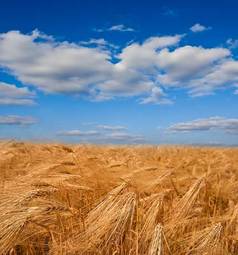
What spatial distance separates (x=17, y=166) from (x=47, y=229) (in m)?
2.80

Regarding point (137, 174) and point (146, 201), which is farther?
point (137, 174)

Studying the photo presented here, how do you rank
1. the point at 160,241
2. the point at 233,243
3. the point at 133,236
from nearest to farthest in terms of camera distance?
the point at 160,241
the point at 133,236
the point at 233,243

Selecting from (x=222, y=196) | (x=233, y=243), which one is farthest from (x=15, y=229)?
(x=222, y=196)

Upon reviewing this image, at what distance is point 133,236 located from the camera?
→ 3373 millimetres

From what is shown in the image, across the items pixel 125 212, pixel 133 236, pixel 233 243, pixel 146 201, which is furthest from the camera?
pixel 146 201

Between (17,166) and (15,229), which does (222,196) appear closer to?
(17,166)

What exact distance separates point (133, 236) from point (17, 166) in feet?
9.73

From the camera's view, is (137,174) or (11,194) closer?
(11,194)

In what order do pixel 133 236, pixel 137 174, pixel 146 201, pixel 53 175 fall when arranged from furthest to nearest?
1. pixel 137 174
2. pixel 53 175
3. pixel 146 201
4. pixel 133 236

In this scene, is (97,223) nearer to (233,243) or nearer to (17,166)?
(233,243)

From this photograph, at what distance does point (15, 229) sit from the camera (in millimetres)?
2879

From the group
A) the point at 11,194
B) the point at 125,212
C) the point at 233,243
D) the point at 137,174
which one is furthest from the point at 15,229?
the point at 137,174

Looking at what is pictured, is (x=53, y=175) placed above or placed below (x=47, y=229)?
above

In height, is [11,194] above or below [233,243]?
above
